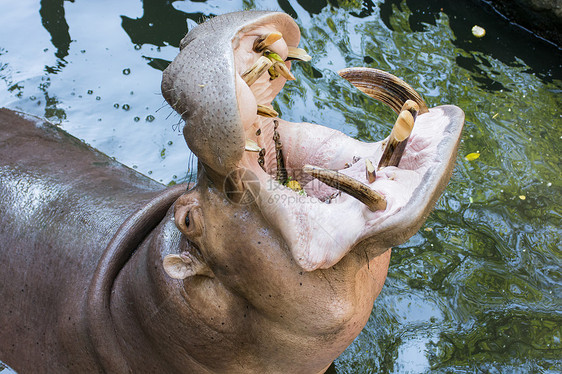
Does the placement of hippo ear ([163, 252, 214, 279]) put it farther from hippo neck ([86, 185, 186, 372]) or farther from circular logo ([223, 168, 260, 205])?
hippo neck ([86, 185, 186, 372])

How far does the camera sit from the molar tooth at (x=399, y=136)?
199 centimetres

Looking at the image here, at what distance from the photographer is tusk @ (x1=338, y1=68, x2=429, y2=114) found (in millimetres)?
2309

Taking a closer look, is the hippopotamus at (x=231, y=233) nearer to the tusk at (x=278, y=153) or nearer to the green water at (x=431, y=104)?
the tusk at (x=278, y=153)

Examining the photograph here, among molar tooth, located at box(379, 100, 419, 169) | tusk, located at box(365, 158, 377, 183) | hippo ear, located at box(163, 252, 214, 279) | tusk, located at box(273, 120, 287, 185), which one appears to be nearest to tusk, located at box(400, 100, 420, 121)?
molar tooth, located at box(379, 100, 419, 169)

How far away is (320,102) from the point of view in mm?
5234

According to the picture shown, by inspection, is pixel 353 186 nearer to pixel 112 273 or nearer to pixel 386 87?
pixel 386 87

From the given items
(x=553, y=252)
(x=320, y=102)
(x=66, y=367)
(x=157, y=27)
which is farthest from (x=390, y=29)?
(x=66, y=367)

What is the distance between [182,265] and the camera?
2223mm

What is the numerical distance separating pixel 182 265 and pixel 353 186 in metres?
0.72

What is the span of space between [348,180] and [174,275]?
0.75m

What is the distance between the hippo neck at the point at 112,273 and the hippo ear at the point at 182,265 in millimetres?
725

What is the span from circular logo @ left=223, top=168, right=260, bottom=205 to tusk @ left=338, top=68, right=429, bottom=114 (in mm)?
659

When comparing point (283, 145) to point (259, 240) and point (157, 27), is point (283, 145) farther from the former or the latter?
point (157, 27)

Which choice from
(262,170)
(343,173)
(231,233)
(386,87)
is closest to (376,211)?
(343,173)
